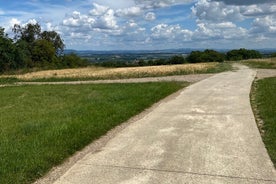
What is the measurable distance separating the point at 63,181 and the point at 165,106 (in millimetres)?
7193

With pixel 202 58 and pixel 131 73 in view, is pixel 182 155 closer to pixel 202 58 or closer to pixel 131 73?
pixel 131 73

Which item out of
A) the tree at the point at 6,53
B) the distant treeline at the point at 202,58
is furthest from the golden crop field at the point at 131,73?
the distant treeline at the point at 202,58

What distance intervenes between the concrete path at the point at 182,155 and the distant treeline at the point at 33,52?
57371mm

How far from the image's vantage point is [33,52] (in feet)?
274

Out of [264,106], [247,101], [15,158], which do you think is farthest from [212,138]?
[247,101]

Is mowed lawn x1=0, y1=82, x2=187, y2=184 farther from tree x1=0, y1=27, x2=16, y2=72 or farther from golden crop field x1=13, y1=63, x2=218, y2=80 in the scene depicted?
tree x1=0, y1=27, x2=16, y2=72

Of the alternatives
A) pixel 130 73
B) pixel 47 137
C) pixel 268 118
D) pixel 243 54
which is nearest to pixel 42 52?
pixel 130 73

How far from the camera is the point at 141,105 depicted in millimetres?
12227

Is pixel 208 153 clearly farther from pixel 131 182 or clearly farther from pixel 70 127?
pixel 70 127

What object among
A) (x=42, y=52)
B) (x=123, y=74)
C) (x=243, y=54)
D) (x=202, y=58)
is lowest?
(x=202, y=58)

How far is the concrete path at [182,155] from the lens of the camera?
525 centimetres

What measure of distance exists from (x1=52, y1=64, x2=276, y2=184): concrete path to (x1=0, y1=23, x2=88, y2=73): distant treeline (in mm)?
57371

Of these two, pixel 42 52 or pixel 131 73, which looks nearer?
pixel 131 73

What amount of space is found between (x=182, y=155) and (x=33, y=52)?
3197 inches
